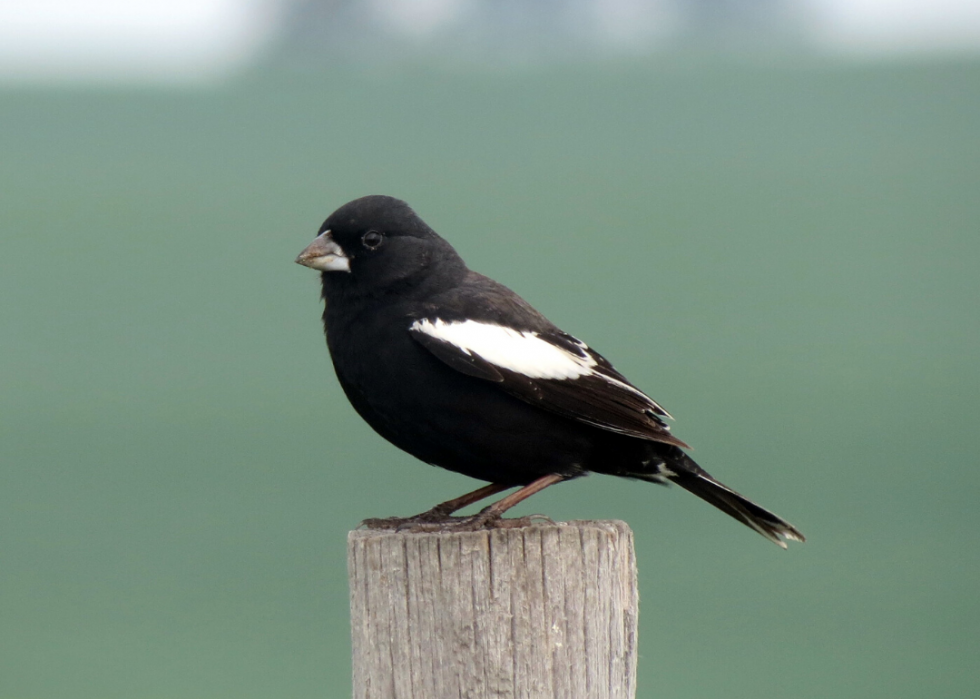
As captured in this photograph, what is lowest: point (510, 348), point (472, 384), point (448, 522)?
point (448, 522)

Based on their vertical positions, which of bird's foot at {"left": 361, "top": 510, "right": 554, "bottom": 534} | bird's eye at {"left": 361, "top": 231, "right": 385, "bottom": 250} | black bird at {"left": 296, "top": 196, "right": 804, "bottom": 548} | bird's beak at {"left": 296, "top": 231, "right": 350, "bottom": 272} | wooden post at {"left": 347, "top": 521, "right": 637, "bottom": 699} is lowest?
wooden post at {"left": 347, "top": 521, "right": 637, "bottom": 699}

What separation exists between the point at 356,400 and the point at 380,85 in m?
8.39

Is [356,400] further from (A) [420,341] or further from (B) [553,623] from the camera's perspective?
(B) [553,623]

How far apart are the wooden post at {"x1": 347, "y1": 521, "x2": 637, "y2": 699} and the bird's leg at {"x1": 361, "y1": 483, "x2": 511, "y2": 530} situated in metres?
0.71

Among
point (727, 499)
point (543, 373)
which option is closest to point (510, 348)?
point (543, 373)

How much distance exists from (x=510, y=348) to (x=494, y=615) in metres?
1.20

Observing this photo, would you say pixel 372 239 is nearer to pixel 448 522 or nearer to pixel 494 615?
pixel 448 522

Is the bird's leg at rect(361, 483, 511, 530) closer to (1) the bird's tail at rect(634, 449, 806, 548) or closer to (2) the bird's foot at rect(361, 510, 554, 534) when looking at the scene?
(2) the bird's foot at rect(361, 510, 554, 534)

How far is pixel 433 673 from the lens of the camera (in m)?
2.60

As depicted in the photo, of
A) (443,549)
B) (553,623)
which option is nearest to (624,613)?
(553,623)

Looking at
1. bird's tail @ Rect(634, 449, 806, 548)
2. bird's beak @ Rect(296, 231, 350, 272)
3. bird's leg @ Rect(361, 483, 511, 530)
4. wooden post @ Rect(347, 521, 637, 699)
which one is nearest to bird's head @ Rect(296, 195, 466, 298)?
bird's beak @ Rect(296, 231, 350, 272)

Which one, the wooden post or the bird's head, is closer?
the wooden post

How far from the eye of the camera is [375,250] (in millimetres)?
3930

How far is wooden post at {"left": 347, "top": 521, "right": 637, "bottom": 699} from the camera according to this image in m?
2.59
